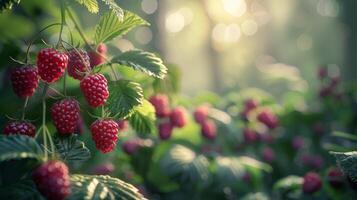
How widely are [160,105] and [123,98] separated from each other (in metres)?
1.18

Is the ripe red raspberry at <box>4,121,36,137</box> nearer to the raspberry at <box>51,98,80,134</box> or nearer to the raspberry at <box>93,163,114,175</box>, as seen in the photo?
the raspberry at <box>51,98,80,134</box>

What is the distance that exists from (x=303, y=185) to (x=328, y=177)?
0.17 meters

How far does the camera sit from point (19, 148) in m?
1.34

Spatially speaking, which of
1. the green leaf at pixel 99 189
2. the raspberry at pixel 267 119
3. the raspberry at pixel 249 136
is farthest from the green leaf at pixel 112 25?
the raspberry at pixel 267 119

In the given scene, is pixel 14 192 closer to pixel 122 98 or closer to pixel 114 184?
pixel 114 184

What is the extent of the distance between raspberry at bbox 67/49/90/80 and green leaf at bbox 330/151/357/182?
105 centimetres

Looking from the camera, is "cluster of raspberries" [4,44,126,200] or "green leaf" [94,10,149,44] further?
"green leaf" [94,10,149,44]

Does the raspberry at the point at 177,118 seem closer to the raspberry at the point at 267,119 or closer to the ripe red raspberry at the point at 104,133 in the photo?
the raspberry at the point at 267,119

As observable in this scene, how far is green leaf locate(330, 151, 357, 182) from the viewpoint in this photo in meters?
1.78

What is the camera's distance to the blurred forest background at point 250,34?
16.0 m

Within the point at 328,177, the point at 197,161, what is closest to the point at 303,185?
the point at 328,177

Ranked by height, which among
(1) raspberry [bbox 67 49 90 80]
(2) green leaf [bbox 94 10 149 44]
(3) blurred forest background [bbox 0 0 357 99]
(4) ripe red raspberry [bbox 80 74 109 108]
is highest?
(2) green leaf [bbox 94 10 149 44]

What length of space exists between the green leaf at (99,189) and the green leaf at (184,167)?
1.65 m

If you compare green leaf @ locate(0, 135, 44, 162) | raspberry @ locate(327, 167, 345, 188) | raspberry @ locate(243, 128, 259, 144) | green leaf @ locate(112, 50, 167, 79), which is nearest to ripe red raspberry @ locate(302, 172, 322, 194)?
raspberry @ locate(327, 167, 345, 188)
